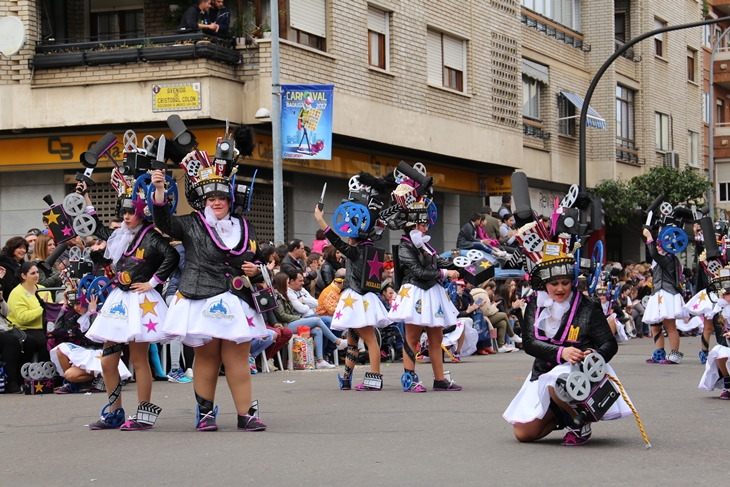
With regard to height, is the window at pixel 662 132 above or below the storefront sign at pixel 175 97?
above

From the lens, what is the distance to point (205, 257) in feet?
28.3

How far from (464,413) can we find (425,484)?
3.63 metres

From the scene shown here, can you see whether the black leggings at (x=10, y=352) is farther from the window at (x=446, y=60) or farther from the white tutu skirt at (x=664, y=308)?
the window at (x=446, y=60)

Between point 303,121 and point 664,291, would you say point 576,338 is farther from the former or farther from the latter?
point 303,121

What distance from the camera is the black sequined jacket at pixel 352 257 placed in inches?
478

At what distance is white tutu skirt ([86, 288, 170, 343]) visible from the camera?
898cm

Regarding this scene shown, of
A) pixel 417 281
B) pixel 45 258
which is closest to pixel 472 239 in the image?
pixel 45 258

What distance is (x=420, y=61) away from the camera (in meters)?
27.2

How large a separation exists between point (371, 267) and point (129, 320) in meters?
3.81

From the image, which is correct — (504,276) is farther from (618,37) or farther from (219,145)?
(618,37)

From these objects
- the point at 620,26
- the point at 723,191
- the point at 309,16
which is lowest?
the point at 723,191

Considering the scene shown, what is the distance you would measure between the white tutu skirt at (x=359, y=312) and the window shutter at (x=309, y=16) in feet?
37.8

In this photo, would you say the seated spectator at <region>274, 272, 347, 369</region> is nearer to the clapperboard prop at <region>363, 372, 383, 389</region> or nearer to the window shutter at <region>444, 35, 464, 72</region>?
the clapperboard prop at <region>363, 372, 383, 389</region>

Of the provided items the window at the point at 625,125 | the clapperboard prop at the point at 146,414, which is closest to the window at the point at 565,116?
the window at the point at 625,125
